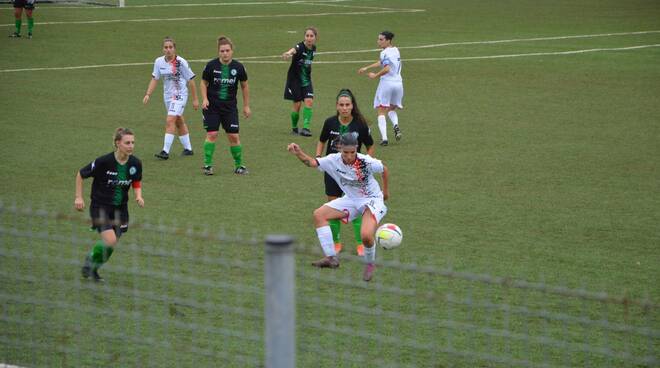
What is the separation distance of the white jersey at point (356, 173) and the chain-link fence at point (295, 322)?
0.80 meters

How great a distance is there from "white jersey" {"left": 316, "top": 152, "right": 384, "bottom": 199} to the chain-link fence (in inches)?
31.3

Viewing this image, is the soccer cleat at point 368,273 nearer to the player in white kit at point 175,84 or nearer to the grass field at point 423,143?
the grass field at point 423,143

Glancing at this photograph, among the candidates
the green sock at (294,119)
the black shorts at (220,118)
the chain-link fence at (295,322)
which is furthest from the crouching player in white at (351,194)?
the green sock at (294,119)

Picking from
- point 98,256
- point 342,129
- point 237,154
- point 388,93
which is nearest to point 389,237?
point 342,129

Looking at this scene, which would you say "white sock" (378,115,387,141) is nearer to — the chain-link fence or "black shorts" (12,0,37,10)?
the chain-link fence

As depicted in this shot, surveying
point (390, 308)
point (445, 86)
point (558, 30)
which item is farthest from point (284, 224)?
point (558, 30)

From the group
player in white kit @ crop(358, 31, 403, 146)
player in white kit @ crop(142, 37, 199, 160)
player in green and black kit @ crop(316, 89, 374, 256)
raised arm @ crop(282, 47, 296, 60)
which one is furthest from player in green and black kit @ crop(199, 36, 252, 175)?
player in green and black kit @ crop(316, 89, 374, 256)

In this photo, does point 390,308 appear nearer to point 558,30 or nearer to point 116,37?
point 116,37

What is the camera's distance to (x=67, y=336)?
29.0 feet

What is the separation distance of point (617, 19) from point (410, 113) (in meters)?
23.2

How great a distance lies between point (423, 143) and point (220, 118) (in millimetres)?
4334

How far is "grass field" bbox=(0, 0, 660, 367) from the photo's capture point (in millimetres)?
11750

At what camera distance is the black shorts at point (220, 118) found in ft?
52.6

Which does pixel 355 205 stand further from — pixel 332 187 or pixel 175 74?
pixel 175 74
